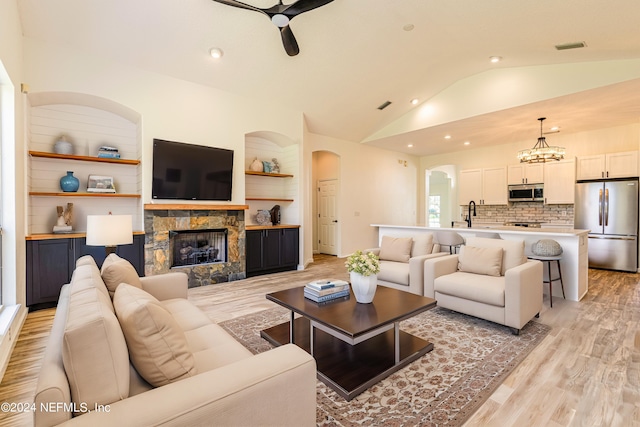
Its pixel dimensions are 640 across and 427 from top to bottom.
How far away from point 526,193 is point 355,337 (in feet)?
23.2

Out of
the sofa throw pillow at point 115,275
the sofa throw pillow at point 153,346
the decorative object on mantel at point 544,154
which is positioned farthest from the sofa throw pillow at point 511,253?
the sofa throw pillow at point 115,275

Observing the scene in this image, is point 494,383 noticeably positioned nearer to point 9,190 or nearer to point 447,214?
point 9,190

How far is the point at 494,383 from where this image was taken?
2.12m

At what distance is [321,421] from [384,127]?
6.62 meters

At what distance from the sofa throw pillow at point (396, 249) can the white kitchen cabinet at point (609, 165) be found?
478 cm

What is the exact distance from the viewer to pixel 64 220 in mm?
4117

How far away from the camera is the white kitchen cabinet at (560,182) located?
21.2ft

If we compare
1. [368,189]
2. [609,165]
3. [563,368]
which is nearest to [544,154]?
[609,165]

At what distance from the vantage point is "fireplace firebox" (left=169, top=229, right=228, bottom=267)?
16.0 feet

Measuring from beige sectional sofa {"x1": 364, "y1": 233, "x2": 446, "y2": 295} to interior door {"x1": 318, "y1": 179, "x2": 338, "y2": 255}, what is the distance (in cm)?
326

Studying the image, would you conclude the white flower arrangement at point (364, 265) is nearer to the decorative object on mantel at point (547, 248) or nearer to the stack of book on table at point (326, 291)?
the stack of book on table at point (326, 291)

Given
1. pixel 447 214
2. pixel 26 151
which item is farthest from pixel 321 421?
pixel 447 214

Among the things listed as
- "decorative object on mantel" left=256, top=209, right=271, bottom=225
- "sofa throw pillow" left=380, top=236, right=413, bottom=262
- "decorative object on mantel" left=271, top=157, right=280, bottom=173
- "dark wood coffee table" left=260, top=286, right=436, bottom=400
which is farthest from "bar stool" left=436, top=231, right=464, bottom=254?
"decorative object on mantel" left=271, top=157, right=280, bottom=173

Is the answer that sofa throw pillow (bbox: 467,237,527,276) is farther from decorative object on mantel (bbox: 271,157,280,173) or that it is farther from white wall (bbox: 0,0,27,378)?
white wall (bbox: 0,0,27,378)
